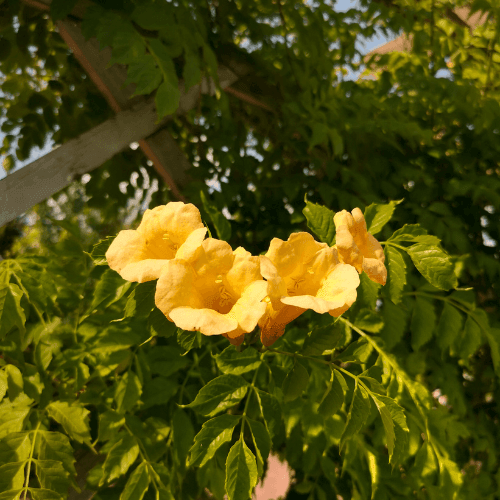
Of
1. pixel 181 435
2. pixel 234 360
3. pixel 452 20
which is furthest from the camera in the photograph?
pixel 452 20

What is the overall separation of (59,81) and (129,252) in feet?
5.53

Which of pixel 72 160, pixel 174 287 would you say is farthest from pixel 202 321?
pixel 72 160

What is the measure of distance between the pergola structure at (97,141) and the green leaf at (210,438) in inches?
31.3

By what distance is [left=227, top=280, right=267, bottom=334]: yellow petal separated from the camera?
0.48m

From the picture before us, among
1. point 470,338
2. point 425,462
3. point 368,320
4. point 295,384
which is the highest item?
point 295,384

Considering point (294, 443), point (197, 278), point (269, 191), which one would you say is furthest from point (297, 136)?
point (197, 278)

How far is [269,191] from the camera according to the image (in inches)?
69.7

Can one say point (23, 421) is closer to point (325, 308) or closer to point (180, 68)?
point (325, 308)

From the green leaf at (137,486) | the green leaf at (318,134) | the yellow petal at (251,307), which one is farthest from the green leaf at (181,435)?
the green leaf at (318,134)

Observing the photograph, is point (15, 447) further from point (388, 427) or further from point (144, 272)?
point (388, 427)

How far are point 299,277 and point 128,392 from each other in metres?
0.60

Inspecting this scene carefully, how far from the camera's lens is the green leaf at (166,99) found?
3.43ft

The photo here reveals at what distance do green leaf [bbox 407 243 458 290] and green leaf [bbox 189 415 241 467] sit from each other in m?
0.47

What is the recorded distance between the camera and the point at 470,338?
1090mm
